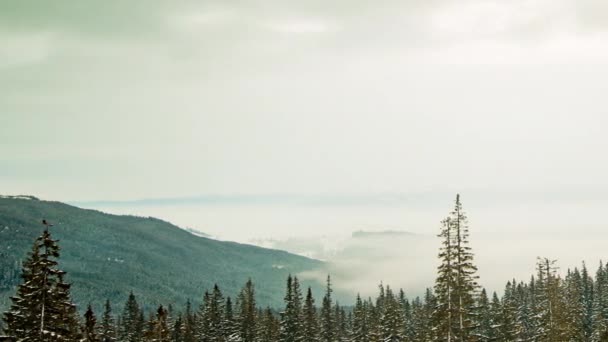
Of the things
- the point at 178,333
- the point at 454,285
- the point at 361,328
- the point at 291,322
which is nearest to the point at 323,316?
the point at 361,328

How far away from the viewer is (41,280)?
35.1m

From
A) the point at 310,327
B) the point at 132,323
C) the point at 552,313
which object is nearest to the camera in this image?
the point at 552,313

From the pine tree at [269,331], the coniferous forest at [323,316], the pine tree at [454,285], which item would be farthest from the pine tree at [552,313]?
the pine tree at [269,331]

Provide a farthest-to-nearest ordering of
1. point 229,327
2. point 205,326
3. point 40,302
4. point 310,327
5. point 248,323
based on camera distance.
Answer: point 229,327
point 248,323
point 205,326
point 310,327
point 40,302

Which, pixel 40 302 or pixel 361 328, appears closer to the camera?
pixel 40 302

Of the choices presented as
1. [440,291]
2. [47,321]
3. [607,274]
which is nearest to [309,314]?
[440,291]

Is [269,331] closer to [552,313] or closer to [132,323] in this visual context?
[132,323]

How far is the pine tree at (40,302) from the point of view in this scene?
3491 centimetres

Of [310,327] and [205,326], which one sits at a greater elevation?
[310,327]

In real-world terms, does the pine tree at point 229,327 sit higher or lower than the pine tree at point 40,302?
lower

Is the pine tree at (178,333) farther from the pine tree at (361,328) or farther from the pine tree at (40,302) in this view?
the pine tree at (40,302)

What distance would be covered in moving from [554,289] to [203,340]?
193ft

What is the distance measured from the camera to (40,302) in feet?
116

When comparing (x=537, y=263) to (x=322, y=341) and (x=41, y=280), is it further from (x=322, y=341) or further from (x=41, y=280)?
(x=41, y=280)
